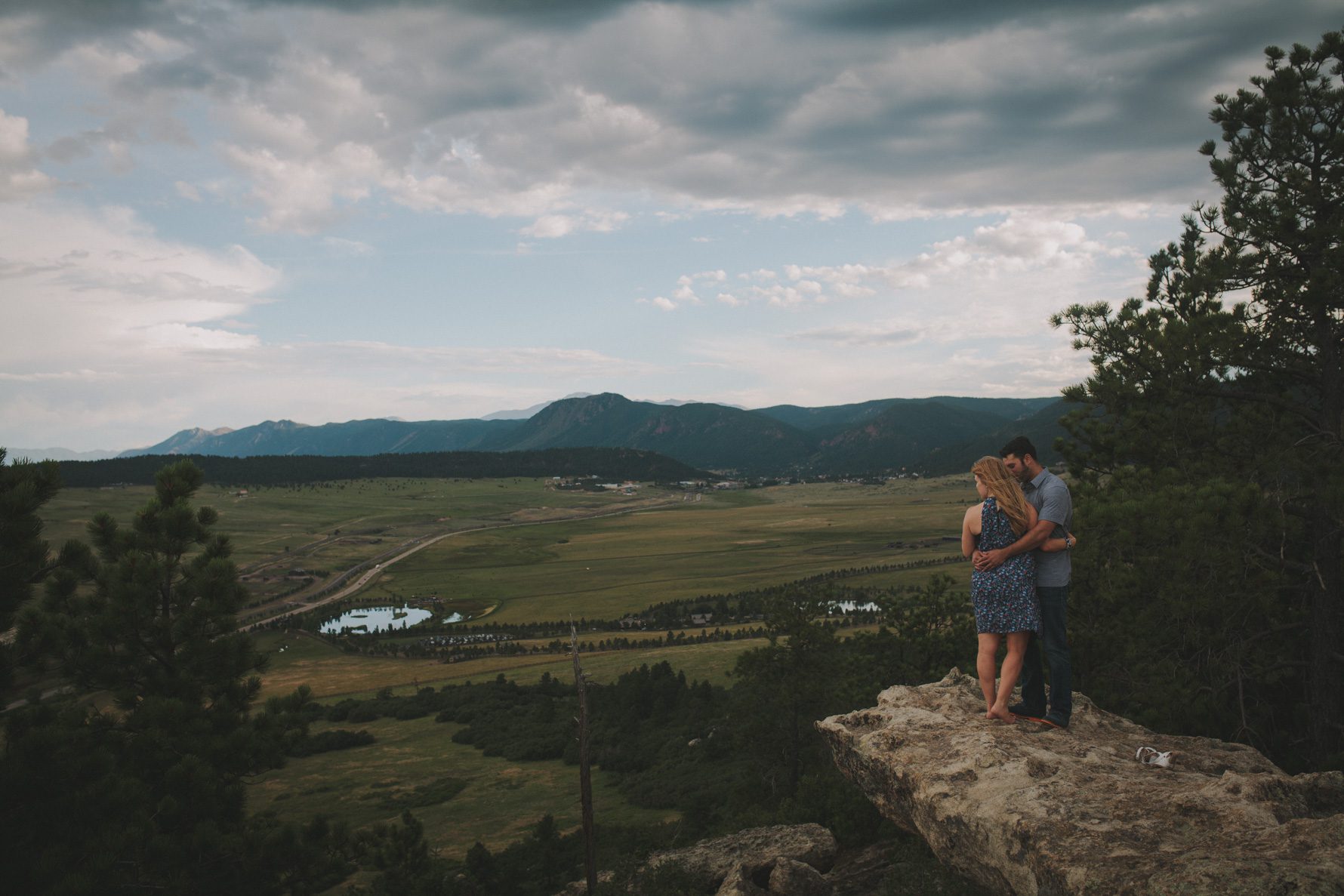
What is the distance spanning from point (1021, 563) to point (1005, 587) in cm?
35

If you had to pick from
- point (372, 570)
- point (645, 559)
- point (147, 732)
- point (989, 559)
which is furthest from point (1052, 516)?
point (372, 570)

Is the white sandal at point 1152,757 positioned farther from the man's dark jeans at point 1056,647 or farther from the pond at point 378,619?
the pond at point 378,619

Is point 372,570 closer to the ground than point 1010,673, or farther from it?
closer to the ground

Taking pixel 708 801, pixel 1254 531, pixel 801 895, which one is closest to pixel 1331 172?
pixel 1254 531

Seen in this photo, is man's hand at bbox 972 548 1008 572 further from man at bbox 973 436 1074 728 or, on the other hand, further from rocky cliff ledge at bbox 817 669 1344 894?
rocky cliff ledge at bbox 817 669 1344 894

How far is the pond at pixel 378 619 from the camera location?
95.2m

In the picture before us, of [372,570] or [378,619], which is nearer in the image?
[378,619]

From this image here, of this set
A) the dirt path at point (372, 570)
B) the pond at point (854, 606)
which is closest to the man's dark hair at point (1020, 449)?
the pond at point (854, 606)

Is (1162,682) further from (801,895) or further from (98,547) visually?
(98,547)

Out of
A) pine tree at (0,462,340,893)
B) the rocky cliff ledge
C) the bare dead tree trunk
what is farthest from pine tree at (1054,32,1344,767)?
pine tree at (0,462,340,893)

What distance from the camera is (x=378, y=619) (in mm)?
100312

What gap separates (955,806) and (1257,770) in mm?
3810

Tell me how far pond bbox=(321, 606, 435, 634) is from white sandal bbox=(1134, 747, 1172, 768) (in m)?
96.0

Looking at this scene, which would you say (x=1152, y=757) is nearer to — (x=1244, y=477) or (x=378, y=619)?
(x=1244, y=477)
